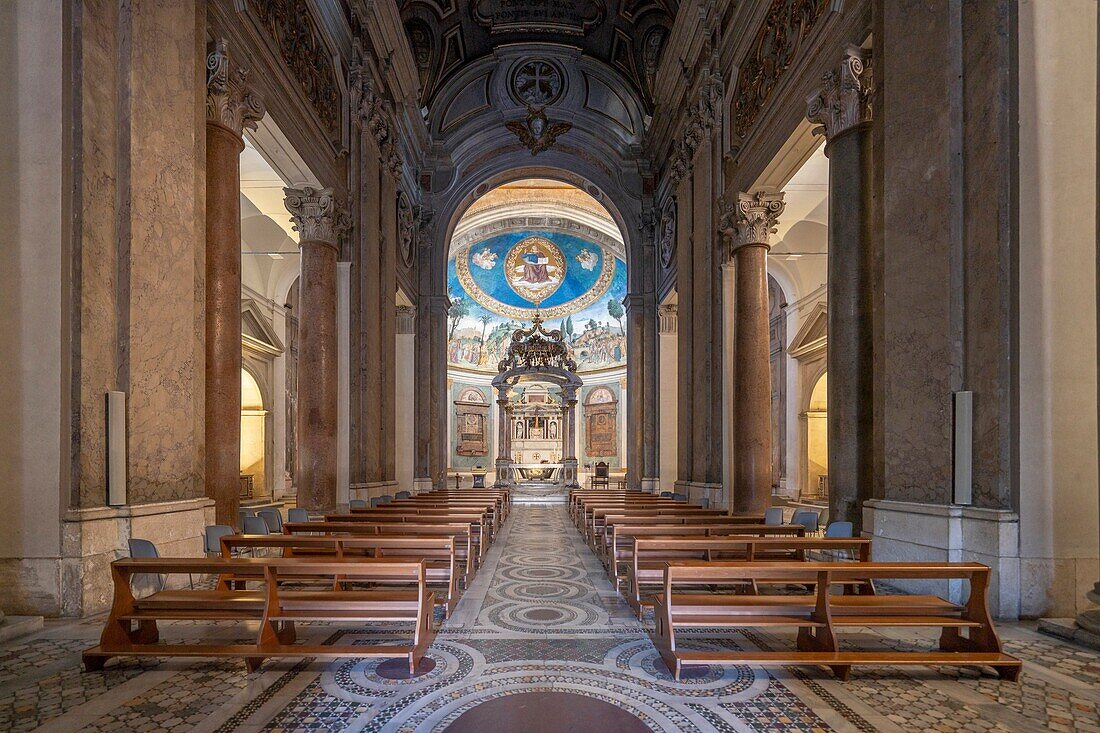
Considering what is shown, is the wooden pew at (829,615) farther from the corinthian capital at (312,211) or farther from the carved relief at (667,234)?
the carved relief at (667,234)

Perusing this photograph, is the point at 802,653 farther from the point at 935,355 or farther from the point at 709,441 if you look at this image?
the point at 709,441

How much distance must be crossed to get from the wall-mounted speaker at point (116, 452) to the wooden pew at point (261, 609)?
4.98ft

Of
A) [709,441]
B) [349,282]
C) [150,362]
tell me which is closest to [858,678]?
[150,362]

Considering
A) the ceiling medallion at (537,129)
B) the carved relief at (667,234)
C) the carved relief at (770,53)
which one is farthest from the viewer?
the ceiling medallion at (537,129)

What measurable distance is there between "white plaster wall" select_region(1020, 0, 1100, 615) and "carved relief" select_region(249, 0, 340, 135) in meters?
8.33

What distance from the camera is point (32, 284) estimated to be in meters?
4.94

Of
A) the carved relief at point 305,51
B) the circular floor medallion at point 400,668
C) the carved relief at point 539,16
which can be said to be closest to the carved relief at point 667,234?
the carved relief at point 539,16

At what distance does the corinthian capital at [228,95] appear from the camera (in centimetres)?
688

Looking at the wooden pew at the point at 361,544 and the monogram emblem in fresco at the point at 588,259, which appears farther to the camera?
the monogram emblem in fresco at the point at 588,259

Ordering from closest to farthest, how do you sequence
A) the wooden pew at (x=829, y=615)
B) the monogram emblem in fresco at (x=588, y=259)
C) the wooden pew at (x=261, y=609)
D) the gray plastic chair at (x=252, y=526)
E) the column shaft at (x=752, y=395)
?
the wooden pew at (x=829, y=615) → the wooden pew at (x=261, y=609) → the gray plastic chair at (x=252, y=526) → the column shaft at (x=752, y=395) → the monogram emblem in fresco at (x=588, y=259)

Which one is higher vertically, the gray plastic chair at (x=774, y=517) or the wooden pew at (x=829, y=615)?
the wooden pew at (x=829, y=615)

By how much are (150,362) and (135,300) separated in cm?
56

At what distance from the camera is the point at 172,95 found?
6023mm

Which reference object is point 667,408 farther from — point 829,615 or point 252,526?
point 829,615
